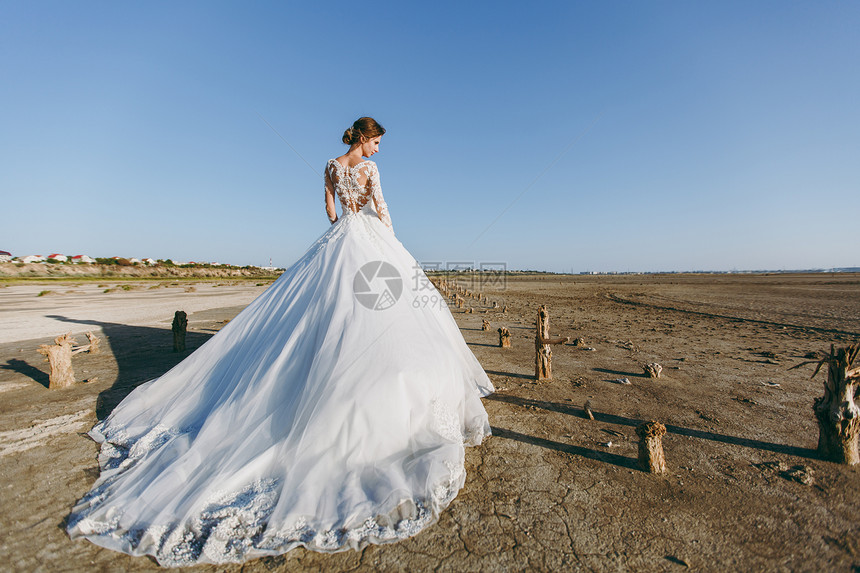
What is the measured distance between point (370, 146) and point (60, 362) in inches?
271

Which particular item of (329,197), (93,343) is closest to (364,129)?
(329,197)

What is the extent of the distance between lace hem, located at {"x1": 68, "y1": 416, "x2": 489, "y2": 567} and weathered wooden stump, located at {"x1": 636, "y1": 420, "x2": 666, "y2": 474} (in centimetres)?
206

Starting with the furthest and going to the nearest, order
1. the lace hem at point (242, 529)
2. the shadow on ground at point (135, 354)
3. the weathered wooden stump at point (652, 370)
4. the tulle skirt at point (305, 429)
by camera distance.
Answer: the weathered wooden stump at point (652, 370) → the shadow on ground at point (135, 354) → the tulle skirt at point (305, 429) → the lace hem at point (242, 529)

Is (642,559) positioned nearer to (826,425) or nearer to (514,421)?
(514,421)

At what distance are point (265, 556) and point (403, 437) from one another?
131cm

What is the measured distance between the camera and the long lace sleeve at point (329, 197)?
5133 mm

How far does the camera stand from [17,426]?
4.80 m

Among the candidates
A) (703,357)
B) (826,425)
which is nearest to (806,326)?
(703,357)

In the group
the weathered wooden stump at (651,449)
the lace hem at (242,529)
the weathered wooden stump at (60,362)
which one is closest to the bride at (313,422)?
the lace hem at (242,529)

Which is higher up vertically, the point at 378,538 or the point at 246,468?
the point at 246,468

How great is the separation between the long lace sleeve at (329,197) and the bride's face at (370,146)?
0.58 metres

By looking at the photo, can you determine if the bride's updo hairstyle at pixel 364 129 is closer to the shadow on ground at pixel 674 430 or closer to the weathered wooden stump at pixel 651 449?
the shadow on ground at pixel 674 430

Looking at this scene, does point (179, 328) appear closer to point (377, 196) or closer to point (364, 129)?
point (377, 196)

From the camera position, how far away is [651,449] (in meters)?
3.65
